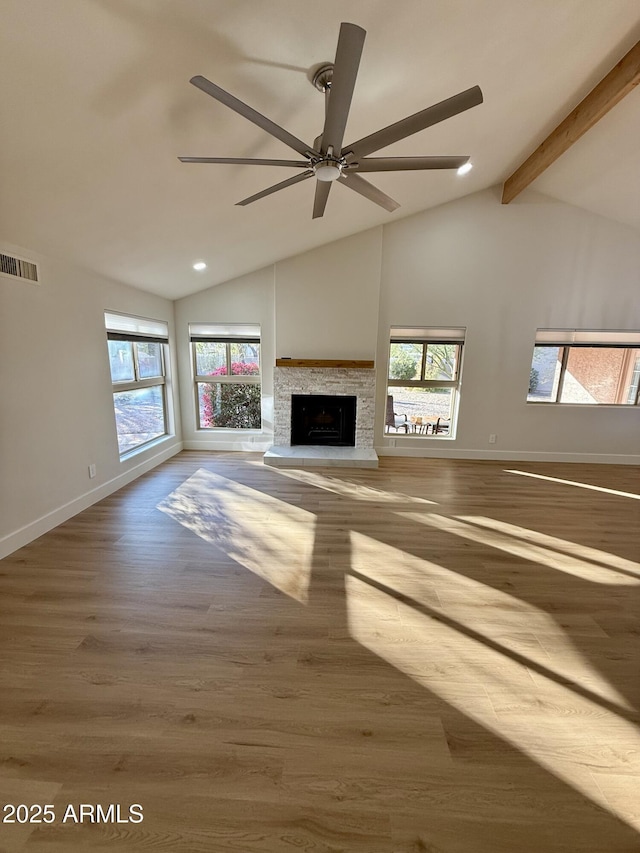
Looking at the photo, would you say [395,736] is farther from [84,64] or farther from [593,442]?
[593,442]

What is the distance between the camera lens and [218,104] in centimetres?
193

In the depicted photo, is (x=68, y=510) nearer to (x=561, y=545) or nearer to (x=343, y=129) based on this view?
(x=343, y=129)

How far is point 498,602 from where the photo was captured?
2223mm

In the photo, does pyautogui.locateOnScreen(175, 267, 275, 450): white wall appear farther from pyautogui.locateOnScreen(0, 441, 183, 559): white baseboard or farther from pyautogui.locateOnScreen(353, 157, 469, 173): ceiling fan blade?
pyautogui.locateOnScreen(353, 157, 469, 173): ceiling fan blade

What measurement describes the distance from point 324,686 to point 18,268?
3.51 metres

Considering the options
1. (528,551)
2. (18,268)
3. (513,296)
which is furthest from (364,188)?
(513,296)

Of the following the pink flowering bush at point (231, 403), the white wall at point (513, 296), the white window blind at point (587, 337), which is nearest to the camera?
the white wall at point (513, 296)

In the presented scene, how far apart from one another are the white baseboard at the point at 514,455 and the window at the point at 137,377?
3.43 meters

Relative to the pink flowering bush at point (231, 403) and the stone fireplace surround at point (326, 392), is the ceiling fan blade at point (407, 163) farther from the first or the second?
the pink flowering bush at point (231, 403)

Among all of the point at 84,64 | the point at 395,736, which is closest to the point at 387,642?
the point at 395,736

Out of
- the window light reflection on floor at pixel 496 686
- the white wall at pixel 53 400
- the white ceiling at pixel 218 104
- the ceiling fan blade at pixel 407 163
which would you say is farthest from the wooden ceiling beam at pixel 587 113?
the white wall at pixel 53 400

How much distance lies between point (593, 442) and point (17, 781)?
21.7 feet

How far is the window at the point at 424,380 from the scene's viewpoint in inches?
204

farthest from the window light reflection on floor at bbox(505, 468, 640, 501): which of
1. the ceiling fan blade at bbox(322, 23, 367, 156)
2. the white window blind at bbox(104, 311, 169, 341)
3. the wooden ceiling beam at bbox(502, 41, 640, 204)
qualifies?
the white window blind at bbox(104, 311, 169, 341)
